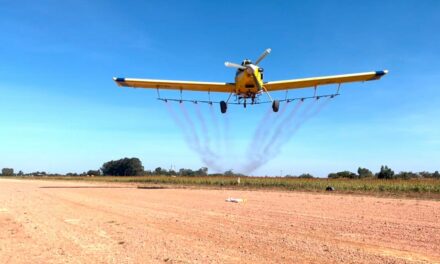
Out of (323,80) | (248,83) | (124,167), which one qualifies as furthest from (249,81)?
(124,167)

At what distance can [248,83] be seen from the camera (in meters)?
31.2

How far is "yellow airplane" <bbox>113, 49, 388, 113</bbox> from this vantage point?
30875mm

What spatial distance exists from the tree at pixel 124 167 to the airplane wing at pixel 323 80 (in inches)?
5022

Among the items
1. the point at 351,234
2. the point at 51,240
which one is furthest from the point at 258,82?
the point at 51,240

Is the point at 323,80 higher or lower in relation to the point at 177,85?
higher

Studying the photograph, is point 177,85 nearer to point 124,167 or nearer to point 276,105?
point 276,105

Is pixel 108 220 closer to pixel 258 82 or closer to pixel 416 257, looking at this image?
pixel 416 257

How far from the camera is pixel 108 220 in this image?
1595 cm

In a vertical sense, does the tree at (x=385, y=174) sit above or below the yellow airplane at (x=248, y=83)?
below

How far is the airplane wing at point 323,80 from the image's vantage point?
33778mm

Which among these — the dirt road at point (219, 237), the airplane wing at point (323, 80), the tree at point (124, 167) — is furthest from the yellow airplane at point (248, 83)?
the tree at point (124, 167)

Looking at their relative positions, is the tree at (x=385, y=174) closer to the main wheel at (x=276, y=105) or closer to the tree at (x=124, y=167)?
the main wheel at (x=276, y=105)

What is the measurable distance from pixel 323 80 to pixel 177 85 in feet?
40.2

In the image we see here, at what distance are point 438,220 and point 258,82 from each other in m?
17.6
